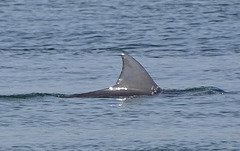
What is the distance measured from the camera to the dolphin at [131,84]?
15.6 meters

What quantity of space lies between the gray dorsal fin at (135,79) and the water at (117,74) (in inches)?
8.5

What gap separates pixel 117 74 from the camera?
59.1 ft

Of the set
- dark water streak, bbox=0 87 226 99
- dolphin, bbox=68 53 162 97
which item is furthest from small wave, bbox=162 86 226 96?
dolphin, bbox=68 53 162 97

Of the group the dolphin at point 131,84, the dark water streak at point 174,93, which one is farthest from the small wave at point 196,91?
the dolphin at point 131,84

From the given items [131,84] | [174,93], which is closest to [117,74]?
[131,84]

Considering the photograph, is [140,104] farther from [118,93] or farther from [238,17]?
[238,17]

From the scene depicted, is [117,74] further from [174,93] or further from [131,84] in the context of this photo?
[174,93]

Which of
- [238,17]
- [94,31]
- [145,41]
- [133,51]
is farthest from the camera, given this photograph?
[238,17]

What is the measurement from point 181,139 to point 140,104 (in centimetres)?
231

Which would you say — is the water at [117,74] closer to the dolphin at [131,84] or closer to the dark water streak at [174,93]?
the dark water streak at [174,93]

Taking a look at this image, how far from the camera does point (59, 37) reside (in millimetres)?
23828

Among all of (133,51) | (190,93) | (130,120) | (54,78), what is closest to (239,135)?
(130,120)

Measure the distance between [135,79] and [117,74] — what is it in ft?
7.38

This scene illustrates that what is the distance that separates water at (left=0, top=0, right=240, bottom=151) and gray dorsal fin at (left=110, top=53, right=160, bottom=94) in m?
0.22
